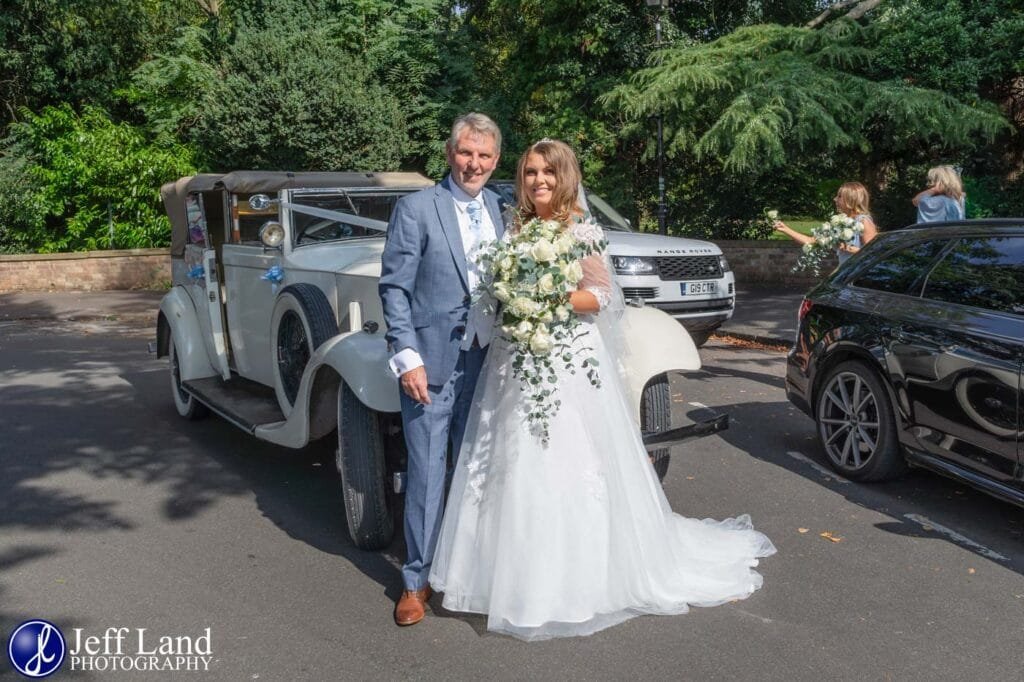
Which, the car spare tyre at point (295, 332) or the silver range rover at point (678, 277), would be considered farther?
the silver range rover at point (678, 277)

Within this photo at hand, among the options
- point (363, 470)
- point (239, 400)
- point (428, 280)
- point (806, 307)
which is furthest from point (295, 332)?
point (806, 307)

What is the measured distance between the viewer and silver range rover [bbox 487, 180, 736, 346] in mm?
10125

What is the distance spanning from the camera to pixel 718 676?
3479 mm

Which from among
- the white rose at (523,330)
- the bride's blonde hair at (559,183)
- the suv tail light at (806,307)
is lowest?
the suv tail light at (806,307)

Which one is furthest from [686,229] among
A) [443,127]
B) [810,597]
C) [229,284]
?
[810,597]

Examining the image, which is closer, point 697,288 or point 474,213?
point 474,213

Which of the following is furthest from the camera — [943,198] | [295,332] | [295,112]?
[295,112]

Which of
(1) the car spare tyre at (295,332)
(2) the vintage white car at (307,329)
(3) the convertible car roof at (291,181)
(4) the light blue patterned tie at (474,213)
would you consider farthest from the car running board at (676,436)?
(3) the convertible car roof at (291,181)

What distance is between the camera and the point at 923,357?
16.9ft

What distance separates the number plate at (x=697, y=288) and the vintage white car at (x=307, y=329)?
4119 mm

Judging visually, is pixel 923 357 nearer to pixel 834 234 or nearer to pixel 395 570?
pixel 834 234

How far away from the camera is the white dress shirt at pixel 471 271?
12.5ft

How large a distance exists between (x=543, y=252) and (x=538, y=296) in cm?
17

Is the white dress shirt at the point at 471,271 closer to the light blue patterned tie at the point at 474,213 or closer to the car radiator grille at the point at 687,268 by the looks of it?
the light blue patterned tie at the point at 474,213
